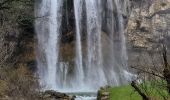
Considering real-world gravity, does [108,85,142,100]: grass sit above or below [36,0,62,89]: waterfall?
below

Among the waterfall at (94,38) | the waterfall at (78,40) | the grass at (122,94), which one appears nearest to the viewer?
the grass at (122,94)

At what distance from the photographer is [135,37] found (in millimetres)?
46594

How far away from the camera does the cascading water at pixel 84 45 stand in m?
42.8

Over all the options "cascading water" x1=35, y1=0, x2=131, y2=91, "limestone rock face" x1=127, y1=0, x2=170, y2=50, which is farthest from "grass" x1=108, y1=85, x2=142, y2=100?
"limestone rock face" x1=127, y1=0, x2=170, y2=50

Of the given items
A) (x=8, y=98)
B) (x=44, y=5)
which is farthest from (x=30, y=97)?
(x=44, y=5)

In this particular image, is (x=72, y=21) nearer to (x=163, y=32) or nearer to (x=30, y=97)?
(x=163, y=32)

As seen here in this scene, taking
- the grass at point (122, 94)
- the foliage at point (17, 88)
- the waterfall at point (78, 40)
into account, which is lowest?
the grass at point (122, 94)

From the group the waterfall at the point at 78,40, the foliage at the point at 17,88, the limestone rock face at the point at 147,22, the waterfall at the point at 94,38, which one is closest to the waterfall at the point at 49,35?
the waterfall at the point at 78,40

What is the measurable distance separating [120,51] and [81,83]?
6162mm

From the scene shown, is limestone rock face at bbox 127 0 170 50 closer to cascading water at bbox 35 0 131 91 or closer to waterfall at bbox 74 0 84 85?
cascading water at bbox 35 0 131 91

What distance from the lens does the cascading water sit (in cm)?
4284

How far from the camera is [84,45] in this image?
4400 centimetres

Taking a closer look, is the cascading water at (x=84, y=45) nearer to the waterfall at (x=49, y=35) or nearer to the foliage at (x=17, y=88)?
the waterfall at (x=49, y=35)

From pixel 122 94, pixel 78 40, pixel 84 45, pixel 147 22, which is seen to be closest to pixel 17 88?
pixel 122 94
